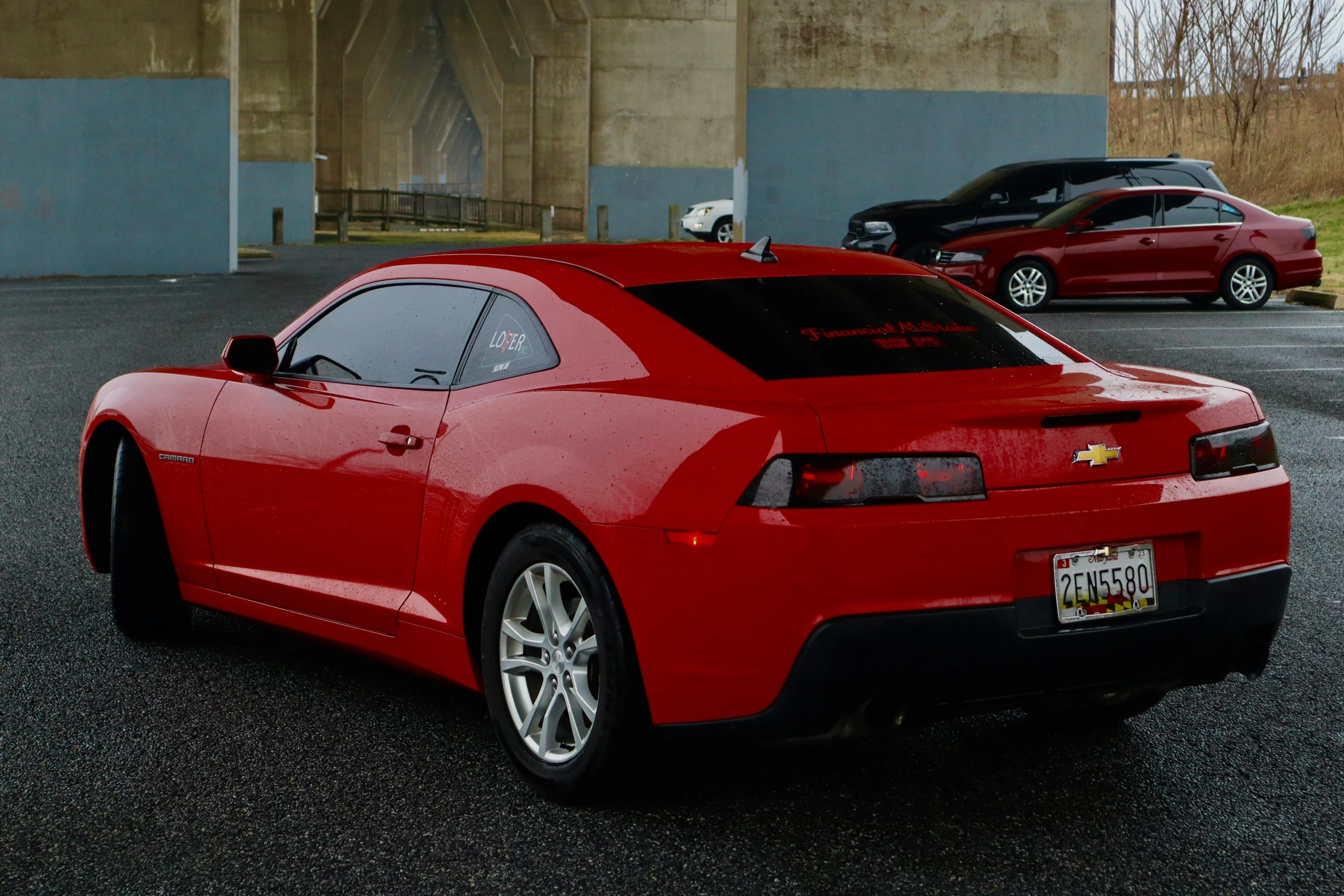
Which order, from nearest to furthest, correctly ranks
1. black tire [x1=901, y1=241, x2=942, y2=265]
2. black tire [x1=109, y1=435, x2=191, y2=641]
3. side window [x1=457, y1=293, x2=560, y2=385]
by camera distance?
side window [x1=457, y1=293, x2=560, y2=385] < black tire [x1=109, y1=435, x2=191, y2=641] < black tire [x1=901, y1=241, x2=942, y2=265]

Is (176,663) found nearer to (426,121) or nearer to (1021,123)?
(1021,123)

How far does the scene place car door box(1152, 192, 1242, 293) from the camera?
59.5 feet

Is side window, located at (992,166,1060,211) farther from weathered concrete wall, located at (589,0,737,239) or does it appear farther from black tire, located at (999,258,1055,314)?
weathered concrete wall, located at (589,0,737,239)

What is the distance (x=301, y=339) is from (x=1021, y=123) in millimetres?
23116

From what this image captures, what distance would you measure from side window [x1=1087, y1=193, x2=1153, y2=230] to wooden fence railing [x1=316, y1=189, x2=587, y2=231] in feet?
113

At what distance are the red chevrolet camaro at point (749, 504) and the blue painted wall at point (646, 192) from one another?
4410cm

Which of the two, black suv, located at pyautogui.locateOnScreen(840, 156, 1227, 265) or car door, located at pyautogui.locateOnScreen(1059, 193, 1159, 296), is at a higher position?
black suv, located at pyautogui.locateOnScreen(840, 156, 1227, 265)

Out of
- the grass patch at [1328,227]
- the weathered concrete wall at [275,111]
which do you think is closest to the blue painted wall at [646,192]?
the weathered concrete wall at [275,111]

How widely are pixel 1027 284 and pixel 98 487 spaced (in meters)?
14.2

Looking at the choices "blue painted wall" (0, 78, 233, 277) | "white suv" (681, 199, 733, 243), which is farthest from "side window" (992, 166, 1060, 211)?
"white suv" (681, 199, 733, 243)

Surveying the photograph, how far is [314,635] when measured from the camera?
451 centimetres

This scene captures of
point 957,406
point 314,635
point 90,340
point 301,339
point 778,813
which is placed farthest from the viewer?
point 90,340

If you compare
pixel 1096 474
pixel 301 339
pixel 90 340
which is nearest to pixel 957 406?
pixel 1096 474

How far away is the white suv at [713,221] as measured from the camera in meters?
36.5
